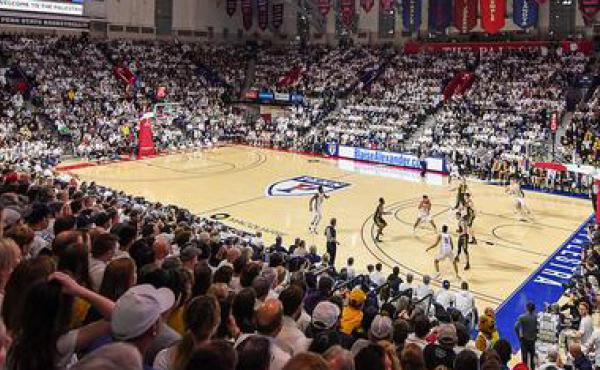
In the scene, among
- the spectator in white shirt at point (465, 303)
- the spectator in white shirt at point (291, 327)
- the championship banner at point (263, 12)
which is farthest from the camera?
the championship banner at point (263, 12)

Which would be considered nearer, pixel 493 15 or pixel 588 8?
pixel 588 8

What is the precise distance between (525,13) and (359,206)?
21.6 meters

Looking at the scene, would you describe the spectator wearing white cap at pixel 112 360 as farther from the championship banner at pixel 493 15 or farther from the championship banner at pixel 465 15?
the championship banner at pixel 465 15

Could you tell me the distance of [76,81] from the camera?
36.2 metres

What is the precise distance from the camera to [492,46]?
3678 cm

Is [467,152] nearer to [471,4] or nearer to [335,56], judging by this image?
[471,4]

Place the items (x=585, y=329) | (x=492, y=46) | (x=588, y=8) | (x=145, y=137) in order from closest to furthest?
(x=585, y=329) < (x=145, y=137) < (x=588, y=8) < (x=492, y=46)

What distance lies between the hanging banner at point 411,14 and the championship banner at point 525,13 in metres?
6.51

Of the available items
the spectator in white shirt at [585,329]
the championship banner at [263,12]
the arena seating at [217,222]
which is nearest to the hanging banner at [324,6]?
the arena seating at [217,222]

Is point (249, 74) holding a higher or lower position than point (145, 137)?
A: higher

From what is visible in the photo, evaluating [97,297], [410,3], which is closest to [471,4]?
[410,3]

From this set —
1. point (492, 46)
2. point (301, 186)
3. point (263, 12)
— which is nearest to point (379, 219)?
point (301, 186)

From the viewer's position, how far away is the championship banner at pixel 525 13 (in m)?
35.4

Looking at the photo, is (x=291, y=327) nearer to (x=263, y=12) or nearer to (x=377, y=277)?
(x=377, y=277)
